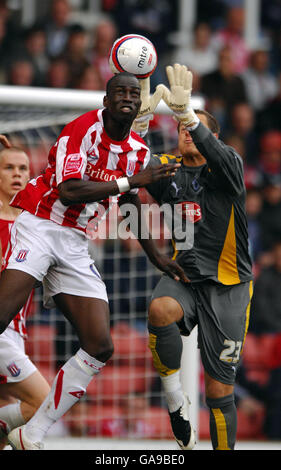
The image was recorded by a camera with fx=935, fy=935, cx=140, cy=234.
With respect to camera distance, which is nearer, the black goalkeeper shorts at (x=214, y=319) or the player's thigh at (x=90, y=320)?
the player's thigh at (x=90, y=320)

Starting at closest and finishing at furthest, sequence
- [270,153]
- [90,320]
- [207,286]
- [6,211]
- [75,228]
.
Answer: [90,320], [75,228], [207,286], [6,211], [270,153]

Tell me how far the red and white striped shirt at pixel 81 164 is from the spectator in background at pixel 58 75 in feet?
14.1

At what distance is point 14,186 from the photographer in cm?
592

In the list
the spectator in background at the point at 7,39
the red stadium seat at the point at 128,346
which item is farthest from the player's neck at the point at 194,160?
the spectator in background at the point at 7,39

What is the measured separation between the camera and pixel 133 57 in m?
5.43

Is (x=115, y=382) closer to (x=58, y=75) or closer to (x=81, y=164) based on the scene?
(x=58, y=75)

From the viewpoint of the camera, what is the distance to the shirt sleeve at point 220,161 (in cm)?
535

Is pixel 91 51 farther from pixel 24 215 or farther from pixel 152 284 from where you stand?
pixel 24 215

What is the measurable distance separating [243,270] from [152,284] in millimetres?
2212

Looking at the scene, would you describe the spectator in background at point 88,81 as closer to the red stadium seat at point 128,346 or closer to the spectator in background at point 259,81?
the spectator in background at point 259,81

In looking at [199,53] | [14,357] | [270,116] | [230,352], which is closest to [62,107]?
[14,357]

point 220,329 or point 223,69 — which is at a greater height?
point 223,69

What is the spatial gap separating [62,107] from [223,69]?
401cm

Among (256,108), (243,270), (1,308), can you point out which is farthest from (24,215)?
(256,108)
